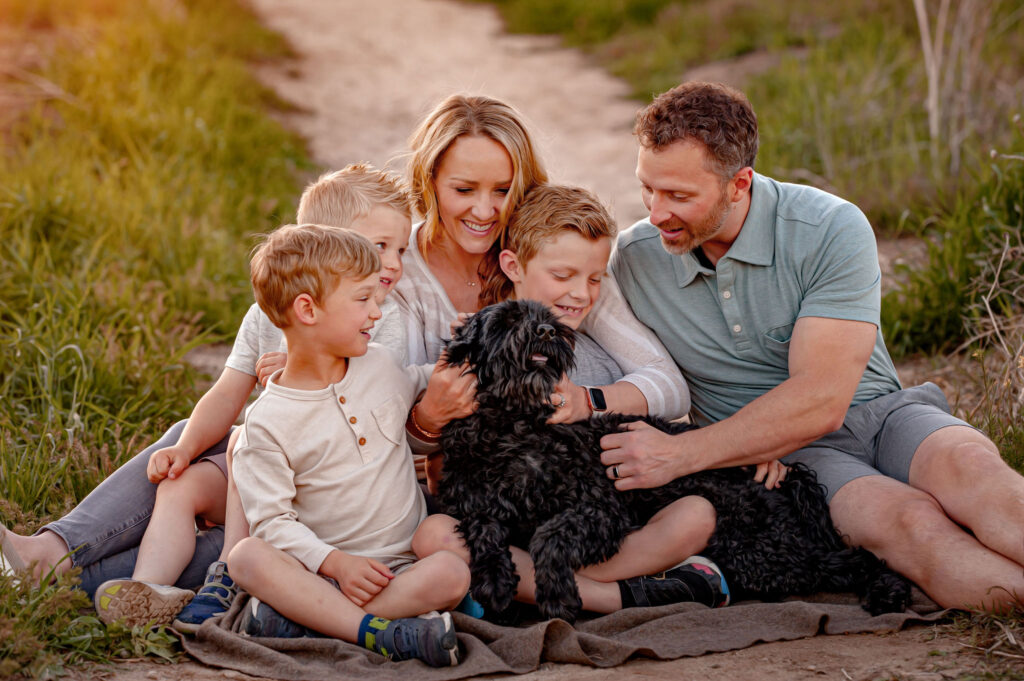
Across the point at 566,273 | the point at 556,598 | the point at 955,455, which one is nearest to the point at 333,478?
the point at 556,598

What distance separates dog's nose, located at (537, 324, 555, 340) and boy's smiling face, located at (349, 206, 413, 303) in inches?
32.6

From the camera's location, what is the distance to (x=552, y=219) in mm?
3916

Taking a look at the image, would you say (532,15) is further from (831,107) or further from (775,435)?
(775,435)

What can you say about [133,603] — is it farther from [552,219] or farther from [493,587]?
[552,219]

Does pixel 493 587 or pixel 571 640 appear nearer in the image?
pixel 571 640

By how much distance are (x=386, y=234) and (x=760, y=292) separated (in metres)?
1.52

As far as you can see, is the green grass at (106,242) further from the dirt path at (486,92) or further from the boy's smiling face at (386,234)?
the boy's smiling face at (386,234)

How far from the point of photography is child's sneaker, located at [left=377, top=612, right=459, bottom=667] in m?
3.18

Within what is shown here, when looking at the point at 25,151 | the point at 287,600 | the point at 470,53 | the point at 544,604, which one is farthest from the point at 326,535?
the point at 470,53

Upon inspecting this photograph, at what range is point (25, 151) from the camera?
24.9 ft

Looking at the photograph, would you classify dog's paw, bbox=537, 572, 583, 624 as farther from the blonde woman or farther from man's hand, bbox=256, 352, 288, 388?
man's hand, bbox=256, 352, 288, 388

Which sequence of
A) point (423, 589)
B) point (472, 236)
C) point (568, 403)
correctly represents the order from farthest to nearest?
A: point (472, 236)
point (568, 403)
point (423, 589)

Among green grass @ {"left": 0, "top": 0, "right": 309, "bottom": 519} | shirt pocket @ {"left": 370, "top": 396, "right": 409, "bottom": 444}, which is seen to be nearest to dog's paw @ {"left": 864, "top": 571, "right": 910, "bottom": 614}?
shirt pocket @ {"left": 370, "top": 396, "right": 409, "bottom": 444}

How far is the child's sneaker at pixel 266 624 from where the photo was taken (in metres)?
3.33
